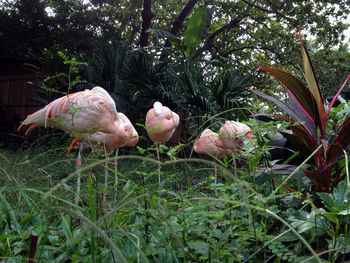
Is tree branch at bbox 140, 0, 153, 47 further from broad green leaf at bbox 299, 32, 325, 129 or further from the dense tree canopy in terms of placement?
broad green leaf at bbox 299, 32, 325, 129

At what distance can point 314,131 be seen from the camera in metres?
1.40

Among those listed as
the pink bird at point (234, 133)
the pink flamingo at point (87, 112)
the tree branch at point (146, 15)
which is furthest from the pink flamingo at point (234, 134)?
the tree branch at point (146, 15)

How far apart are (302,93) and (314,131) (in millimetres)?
170

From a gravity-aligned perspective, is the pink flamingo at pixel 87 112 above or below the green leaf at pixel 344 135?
below

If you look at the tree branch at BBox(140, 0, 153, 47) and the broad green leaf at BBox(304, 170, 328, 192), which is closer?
the broad green leaf at BBox(304, 170, 328, 192)

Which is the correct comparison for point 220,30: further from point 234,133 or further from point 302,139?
point 234,133

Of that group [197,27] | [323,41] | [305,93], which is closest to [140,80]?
[197,27]

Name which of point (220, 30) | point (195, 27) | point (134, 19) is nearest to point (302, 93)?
point (195, 27)

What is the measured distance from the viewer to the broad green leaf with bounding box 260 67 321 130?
1.41 meters

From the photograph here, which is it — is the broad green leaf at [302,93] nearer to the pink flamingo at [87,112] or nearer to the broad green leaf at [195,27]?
the pink flamingo at [87,112]

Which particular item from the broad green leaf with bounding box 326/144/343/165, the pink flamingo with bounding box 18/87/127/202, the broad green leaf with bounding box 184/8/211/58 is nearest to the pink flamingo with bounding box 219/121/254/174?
the broad green leaf with bounding box 326/144/343/165

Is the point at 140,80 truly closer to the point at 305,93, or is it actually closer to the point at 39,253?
the point at 305,93

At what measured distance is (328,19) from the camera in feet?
33.2

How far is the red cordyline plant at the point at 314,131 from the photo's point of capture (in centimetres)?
126
